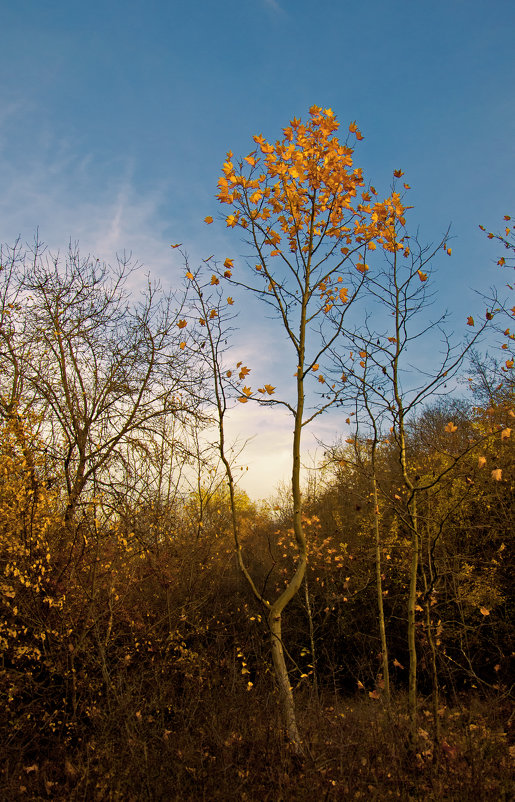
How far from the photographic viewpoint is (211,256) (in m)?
5.90

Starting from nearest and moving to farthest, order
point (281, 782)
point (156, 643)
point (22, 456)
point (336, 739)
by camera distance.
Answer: point (281, 782) → point (336, 739) → point (22, 456) → point (156, 643)

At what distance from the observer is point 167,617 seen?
8.99 meters

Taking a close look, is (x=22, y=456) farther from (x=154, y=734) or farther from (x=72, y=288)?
(x=72, y=288)

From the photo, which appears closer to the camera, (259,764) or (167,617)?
(259,764)

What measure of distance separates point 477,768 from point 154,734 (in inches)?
146

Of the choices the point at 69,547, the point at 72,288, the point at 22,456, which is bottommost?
the point at 69,547

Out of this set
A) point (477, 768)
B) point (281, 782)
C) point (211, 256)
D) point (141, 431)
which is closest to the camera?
point (281, 782)

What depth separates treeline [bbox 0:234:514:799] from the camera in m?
5.21

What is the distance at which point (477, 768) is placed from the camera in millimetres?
5051

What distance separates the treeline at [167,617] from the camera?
17.1 ft

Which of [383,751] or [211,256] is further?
[211,256]

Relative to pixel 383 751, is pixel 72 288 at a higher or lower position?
higher

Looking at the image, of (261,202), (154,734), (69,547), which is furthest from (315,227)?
(154,734)

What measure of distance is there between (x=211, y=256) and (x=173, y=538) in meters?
6.16
